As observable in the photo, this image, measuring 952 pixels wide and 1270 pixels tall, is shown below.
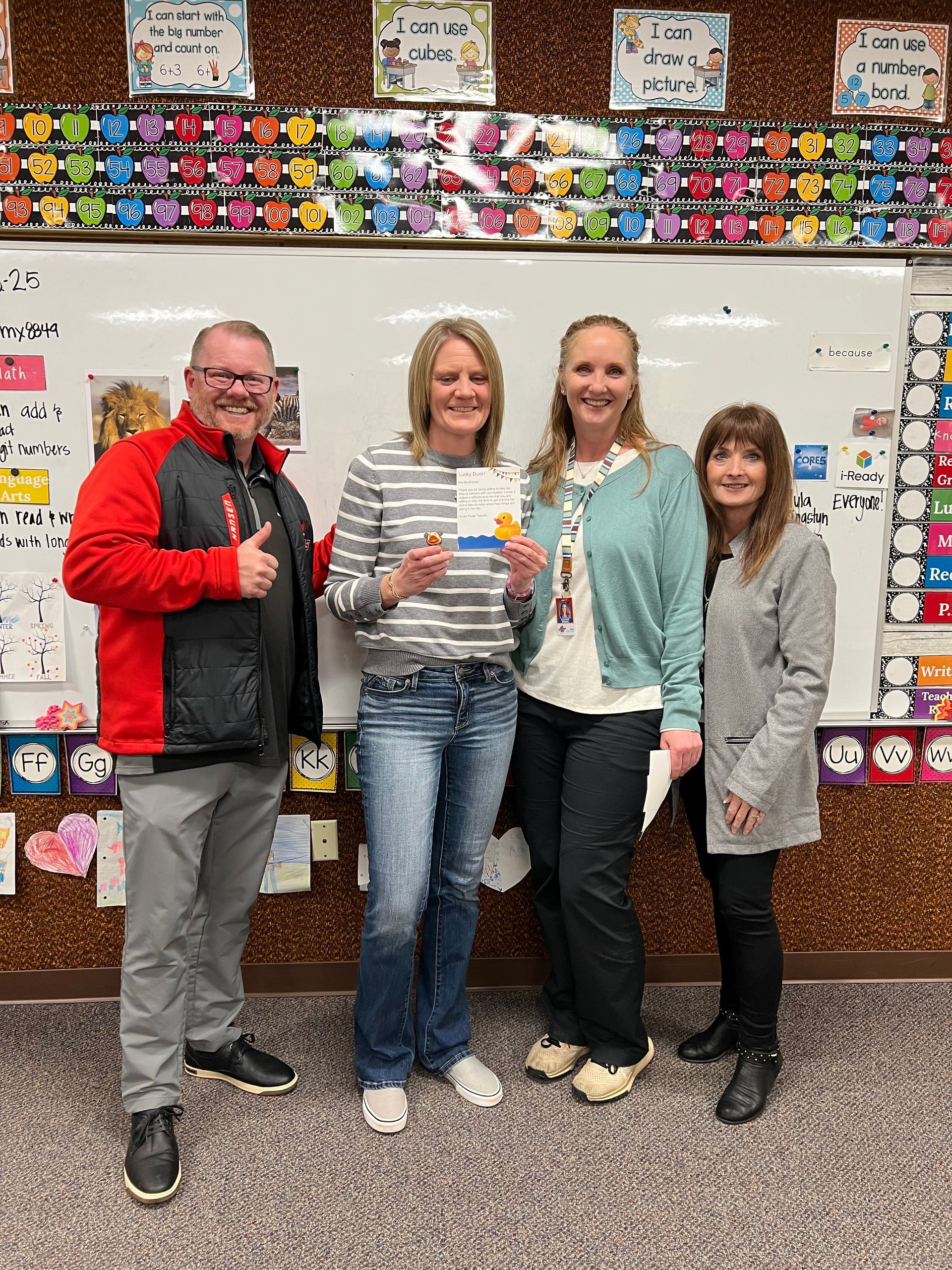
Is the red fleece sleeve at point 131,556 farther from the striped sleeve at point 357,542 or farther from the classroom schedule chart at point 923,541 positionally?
the classroom schedule chart at point 923,541

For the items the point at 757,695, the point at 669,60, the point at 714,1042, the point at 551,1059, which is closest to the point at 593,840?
the point at 757,695

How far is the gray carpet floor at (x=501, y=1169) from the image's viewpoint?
1462 mm

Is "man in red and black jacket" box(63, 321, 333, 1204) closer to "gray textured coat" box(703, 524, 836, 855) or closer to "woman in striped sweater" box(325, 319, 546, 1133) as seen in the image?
"woman in striped sweater" box(325, 319, 546, 1133)

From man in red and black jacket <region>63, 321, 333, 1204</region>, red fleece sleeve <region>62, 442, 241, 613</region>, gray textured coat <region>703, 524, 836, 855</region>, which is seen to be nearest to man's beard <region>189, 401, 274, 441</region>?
man in red and black jacket <region>63, 321, 333, 1204</region>

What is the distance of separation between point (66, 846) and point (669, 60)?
2517mm

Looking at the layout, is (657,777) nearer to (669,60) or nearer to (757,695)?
(757,695)

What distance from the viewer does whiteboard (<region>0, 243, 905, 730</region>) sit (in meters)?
1.96

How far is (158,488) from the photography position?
1569 mm

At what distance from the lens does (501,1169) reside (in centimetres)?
164

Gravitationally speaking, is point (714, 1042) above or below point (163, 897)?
below

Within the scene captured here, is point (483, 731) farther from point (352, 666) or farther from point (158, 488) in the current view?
point (158, 488)

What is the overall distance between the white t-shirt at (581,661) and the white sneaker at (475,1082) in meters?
0.86

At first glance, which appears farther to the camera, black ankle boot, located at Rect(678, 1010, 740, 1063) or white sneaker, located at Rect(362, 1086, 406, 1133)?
black ankle boot, located at Rect(678, 1010, 740, 1063)

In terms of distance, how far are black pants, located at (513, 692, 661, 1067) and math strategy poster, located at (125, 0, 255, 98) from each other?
1640 mm
